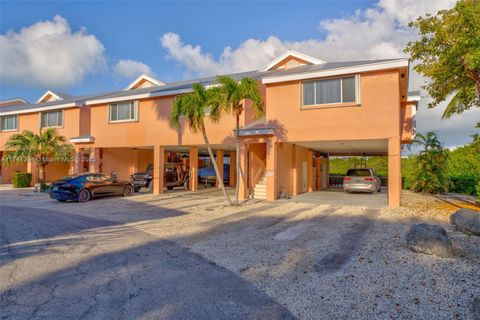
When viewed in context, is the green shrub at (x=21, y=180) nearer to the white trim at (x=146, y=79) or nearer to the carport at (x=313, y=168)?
the white trim at (x=146, y=79)

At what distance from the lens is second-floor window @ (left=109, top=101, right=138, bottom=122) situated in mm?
19606

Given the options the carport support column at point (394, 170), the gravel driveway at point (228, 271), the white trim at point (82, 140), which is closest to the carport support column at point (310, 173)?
the carport support column at point (394, 170)

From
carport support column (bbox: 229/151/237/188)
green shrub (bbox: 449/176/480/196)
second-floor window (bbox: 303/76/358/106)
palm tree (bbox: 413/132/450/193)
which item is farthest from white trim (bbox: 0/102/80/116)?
green shrub (bbox: 449/176/480/196)

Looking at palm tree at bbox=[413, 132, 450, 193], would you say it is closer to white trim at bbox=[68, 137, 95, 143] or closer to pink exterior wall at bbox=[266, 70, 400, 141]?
pink exterior wall at bbox=[266, 70, 400, 141]

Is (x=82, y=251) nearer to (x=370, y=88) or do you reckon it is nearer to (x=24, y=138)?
(x=370, y=88)

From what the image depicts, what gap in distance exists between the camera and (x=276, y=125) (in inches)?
590

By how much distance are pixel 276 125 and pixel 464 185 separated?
14350mm

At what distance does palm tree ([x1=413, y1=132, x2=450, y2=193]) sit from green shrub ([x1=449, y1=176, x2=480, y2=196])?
1553mm

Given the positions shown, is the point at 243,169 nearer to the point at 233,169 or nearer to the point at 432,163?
the point at 233,169

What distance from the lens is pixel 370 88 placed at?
1312cm

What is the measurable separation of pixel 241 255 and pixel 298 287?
1.92m

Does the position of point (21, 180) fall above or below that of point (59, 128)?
below

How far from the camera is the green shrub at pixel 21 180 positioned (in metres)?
22.8

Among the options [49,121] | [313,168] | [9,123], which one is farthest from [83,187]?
[9,123]
